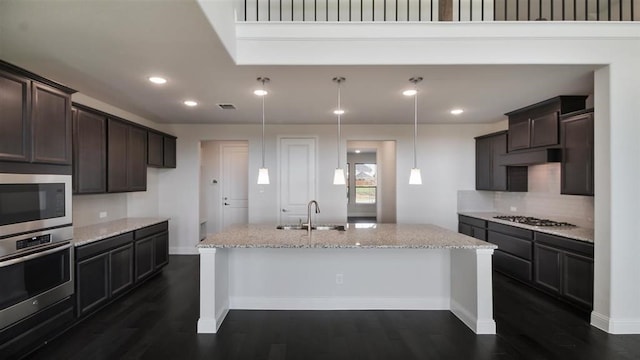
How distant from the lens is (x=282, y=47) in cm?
265

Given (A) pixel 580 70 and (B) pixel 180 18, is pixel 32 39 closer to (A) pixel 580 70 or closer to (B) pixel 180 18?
(B) pixel 180 18

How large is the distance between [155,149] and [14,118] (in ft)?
8.20

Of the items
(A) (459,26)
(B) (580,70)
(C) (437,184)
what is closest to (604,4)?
(B) (580,70)

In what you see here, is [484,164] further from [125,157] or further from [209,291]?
[125,157]

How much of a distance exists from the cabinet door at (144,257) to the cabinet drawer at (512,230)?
16.0 ft

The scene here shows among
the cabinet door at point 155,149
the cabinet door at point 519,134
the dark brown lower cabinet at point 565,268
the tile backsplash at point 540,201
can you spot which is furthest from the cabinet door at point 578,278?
the cabinet door at point 155,149

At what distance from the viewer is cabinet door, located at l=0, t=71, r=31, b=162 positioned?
2.18 m

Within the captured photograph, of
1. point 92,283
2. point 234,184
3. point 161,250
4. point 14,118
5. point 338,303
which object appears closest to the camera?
point 14,118

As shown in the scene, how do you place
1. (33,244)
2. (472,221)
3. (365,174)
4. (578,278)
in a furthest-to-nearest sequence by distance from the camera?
(365,174) → (472,221) → (578,278) → (33,244)

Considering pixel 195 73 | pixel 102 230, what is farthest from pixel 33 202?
pixel 195 73

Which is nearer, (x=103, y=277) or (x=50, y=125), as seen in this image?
(x=50, y=125)

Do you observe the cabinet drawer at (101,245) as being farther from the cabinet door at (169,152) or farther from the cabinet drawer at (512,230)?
the cabinet drawer at (512,230)

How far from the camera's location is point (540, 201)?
449 cm

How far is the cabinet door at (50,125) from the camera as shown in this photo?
241 centimetres
